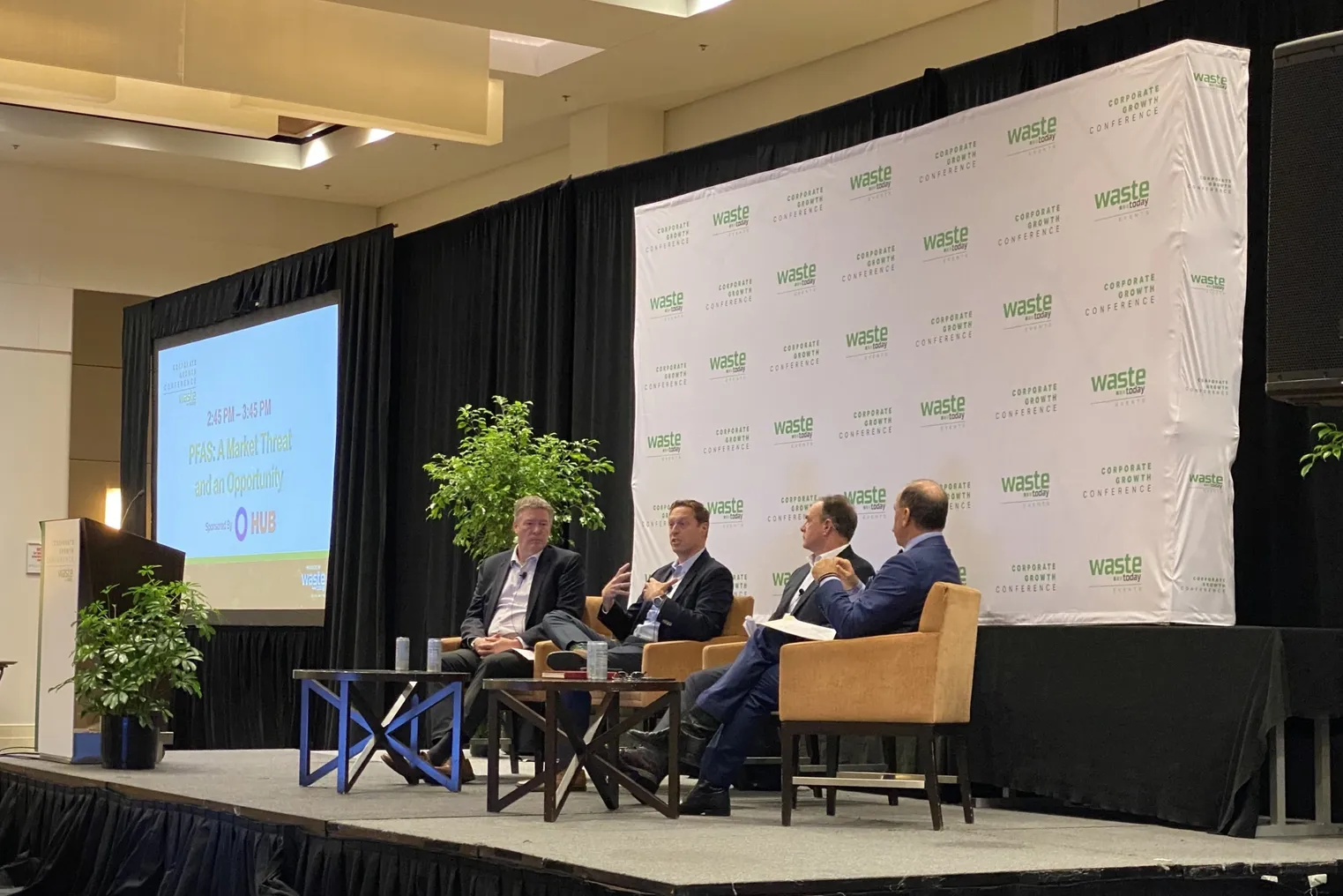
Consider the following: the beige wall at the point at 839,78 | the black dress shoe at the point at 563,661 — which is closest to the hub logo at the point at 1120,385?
the black dress shoe at the point at 563,661

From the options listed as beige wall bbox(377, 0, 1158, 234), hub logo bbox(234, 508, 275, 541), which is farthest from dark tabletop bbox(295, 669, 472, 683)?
hub logo bbox(234, 508, 275, 541)

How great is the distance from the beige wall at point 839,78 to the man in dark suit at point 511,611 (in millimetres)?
2978

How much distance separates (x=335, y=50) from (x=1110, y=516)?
4.68 m

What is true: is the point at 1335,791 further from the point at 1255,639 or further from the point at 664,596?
the point at 664,596

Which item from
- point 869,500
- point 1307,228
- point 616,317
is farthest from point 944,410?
point 616,317

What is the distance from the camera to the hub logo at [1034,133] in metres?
5.58

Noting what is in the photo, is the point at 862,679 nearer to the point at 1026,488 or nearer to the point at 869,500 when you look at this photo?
the point at 1026,488

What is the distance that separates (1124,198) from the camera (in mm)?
5250

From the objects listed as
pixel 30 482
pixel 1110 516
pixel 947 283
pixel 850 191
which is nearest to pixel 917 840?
pixel 1110 516

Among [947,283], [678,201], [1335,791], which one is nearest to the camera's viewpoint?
[1335,791]

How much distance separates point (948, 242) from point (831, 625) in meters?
1.68

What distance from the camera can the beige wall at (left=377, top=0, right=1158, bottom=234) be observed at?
292 inches

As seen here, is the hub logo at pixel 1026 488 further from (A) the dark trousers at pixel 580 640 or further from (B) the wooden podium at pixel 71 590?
(B) the wooden podium at pixel 71 590

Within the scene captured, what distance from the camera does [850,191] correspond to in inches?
256
